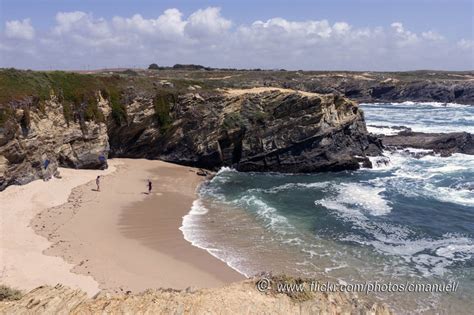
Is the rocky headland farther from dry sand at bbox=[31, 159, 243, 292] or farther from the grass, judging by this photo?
the grass

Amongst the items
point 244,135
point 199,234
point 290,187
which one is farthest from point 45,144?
point 290,187

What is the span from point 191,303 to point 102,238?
38.9ft

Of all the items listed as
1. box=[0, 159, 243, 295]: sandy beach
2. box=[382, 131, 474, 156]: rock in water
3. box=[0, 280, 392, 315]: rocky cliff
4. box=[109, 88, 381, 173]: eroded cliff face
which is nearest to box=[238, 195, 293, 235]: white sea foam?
box=[0, 159, 243, 295]: sandy beach

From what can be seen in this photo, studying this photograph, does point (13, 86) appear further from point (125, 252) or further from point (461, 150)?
point (461, 150)

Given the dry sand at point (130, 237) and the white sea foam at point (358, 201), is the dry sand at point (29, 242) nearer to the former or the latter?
the dry sand at point (130, 237)

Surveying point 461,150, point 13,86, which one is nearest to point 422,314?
point 13,86

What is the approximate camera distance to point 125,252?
64.4 ft

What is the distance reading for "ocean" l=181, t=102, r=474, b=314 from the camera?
1827 cm

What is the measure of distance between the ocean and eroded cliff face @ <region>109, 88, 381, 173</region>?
62.6 inches

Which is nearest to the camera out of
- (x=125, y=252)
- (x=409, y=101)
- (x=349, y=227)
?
(x=125, y=252)

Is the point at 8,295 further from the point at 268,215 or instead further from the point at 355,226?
the point at 355,226

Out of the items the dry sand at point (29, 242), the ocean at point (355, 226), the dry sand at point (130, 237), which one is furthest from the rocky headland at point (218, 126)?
the dry sand at point (29, 242)

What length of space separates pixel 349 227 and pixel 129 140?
883 inches

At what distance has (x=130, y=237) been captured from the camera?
70.9 feet
